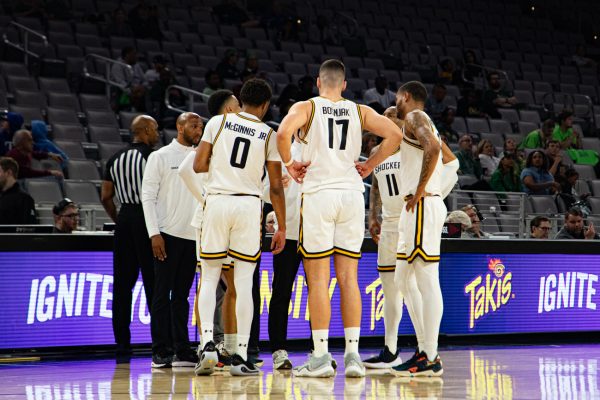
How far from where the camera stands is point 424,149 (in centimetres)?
713

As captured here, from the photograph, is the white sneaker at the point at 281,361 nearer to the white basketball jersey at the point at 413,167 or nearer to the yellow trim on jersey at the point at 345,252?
the yellow trim on jersey at the point at 345,252

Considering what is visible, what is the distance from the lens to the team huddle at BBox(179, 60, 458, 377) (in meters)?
7.13

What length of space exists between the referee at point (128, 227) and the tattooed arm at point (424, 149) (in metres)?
2.37

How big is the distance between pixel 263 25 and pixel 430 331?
15.2 metres

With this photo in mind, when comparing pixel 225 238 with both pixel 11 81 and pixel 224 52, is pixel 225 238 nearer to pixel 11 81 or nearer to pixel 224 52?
pixel 11 81

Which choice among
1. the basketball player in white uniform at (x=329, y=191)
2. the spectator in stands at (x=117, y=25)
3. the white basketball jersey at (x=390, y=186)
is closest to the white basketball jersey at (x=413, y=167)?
the basketball player in white uniform at (x=329, y=191)

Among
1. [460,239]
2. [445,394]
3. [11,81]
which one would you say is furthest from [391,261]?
[11,81]

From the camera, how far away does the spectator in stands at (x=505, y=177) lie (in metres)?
14.2

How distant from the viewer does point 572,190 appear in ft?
51.3

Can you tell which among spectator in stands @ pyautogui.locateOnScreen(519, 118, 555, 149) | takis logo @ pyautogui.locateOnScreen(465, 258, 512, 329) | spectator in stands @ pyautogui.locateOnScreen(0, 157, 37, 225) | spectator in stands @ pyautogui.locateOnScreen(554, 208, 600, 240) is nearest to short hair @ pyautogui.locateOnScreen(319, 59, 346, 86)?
spectator in stands @ pyautogui.locateOnScreen(0, 157, 37, 225)

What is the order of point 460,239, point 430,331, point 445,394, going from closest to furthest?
point 445,394 → point 430,331 → point 460,239

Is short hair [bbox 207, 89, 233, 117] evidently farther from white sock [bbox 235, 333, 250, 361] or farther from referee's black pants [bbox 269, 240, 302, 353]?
white sock [bbox 235, 333, 250, 361]

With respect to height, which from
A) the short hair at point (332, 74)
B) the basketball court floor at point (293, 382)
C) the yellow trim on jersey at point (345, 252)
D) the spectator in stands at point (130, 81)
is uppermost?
the spectator in stands at point (130, 81)

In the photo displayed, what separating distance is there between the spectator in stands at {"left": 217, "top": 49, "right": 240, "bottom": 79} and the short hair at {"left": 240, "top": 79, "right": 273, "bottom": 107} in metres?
10.1
